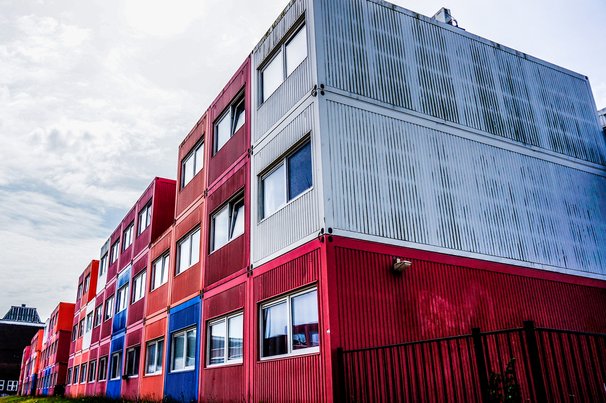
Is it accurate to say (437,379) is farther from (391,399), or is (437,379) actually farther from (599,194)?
(599,194)

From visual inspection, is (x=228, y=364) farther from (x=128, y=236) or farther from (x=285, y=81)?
(x=128, y=236)

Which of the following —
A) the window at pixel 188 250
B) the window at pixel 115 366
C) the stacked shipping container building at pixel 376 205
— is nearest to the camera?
the stacked shipping container building at pixel 376 205

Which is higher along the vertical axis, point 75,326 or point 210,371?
point 75,326

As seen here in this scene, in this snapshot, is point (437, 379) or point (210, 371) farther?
point (210, 371)

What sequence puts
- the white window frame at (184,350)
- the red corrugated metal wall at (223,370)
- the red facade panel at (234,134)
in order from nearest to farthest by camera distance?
the red corrugated metal wall at (223,370) < the red facade panel at (234,134) < the white window frame at (184,350)

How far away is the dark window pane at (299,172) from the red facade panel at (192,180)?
20.5 feet

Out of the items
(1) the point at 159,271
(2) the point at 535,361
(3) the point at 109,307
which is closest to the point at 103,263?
(3) the point at 109,307

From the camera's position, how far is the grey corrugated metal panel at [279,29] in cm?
1324

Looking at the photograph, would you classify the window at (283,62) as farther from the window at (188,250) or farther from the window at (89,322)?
the window at (89,322)

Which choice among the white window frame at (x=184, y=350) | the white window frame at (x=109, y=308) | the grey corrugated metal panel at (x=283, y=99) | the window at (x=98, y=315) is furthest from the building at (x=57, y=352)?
the grey corrugated metal panel at (x=283, y=99)

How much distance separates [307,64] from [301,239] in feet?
13.9

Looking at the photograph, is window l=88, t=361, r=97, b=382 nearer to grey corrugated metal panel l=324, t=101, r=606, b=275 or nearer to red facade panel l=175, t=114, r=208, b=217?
red facade panel l=175, t=114, r=208, b=217

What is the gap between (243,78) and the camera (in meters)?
16.0

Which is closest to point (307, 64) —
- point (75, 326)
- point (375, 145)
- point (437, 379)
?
point (375, 145)
